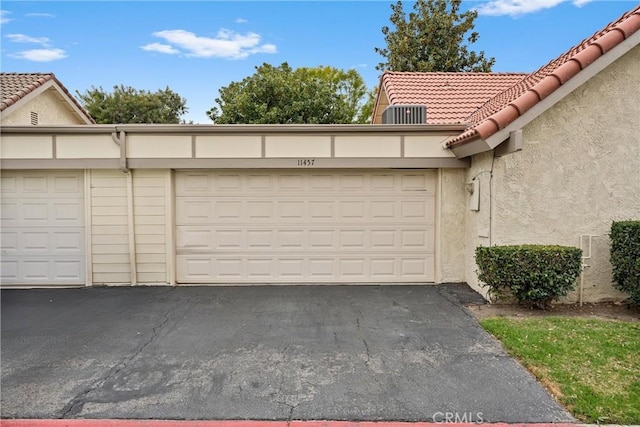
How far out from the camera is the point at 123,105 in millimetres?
29859

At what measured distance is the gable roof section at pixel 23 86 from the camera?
1079cm

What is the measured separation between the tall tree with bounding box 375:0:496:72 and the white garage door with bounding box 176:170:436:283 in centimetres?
1699

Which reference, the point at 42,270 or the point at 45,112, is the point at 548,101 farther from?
the point at 45,112

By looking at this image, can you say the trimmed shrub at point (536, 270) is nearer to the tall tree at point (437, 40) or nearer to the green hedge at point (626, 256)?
the green hedge at point (626, 256)

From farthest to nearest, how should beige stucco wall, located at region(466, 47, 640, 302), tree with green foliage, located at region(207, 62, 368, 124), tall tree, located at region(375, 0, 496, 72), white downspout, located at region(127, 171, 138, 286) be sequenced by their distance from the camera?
1. tall tree, located at region(375, 0, 496, 72)
2. tree with green foliage, located at region(207, 62, 368, 124)
3. white downspout, located at region(127, 171, 138, 286)
4. beige stucco wall, located at region(466, 47, 640, 302)

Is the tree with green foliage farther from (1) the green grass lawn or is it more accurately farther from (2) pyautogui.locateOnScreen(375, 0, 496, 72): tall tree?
(1) the green grass lawn

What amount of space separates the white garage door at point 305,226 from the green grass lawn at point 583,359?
2.87 m

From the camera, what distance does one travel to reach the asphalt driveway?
366 cm

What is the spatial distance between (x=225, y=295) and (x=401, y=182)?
4.10 m

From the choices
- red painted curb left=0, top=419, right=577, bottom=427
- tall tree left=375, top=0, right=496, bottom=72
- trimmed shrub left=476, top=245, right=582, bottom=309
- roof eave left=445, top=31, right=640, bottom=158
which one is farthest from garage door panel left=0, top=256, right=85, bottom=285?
tall tree left=375, top=0, right=496, bottom=72

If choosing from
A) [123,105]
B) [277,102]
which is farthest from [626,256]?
[123,105]

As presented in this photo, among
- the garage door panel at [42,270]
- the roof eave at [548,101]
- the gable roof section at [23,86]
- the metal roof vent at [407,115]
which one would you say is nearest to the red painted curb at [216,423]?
the roof eave at [548,101]

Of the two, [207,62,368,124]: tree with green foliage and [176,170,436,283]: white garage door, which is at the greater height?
[207,62,368,124]: tree with green foliage

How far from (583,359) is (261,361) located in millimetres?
3490
